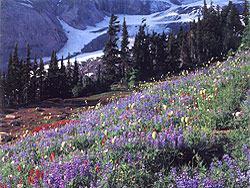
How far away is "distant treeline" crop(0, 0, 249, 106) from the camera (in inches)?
1916

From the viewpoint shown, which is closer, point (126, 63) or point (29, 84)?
point (29, 84)

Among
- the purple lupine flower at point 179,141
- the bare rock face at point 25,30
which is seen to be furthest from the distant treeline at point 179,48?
the bare rock face at point 25,30

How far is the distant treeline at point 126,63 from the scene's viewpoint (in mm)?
48656

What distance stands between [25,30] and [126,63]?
10560 centimetres

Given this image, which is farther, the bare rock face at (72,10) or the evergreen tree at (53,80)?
the bare rock face at (72,10)

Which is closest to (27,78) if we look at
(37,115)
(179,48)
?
(37,115)

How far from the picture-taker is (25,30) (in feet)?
441

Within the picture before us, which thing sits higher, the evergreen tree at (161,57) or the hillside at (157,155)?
the evergreen tree at (161,57)

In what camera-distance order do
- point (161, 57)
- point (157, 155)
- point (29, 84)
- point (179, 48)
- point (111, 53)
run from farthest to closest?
point (179, 48) → point (161, 57) → point (29, 84) → point (111, 53) → point (157, 155)

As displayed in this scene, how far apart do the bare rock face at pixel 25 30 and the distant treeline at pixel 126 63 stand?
7066 centimetres

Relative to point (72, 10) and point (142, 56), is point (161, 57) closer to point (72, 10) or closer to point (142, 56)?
point (142, 56)

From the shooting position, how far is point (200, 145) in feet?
14.4

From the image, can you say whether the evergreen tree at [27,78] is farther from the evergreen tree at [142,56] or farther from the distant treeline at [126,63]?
the evergreen tree at [142,56]

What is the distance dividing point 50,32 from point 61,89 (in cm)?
10671
